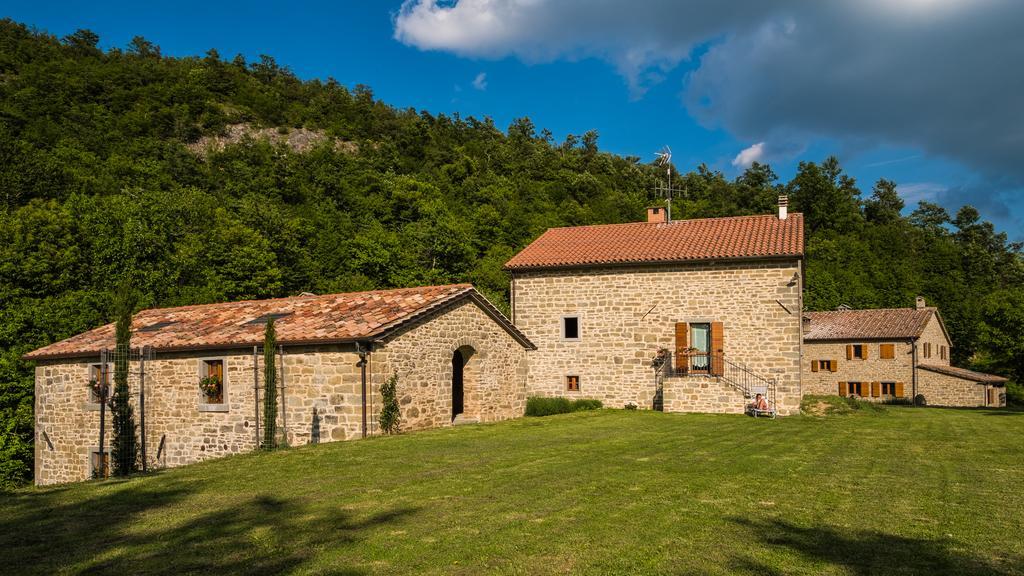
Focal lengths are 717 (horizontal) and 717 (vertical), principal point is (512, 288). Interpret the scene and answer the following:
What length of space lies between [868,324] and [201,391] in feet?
120

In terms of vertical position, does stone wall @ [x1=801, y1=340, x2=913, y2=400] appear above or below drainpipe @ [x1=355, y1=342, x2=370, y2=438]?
below

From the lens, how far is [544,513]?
729 cm

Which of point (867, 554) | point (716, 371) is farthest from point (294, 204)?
point (867, 554)

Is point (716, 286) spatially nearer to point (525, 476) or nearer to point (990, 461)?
point (990, 461)

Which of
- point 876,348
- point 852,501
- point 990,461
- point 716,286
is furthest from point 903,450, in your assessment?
point 876,348

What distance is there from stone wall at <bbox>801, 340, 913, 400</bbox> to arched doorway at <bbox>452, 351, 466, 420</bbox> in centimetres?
2758

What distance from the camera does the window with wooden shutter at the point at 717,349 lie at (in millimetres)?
22609

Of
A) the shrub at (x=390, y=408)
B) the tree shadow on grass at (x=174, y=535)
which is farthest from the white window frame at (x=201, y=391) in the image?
the tree shadow on grass at (x=174, y=535)

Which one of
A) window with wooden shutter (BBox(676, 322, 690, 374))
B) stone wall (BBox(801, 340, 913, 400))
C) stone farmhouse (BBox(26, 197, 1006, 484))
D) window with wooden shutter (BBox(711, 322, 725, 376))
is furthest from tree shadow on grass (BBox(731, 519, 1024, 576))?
stone wall (BBox(801, 340, 913, 400))

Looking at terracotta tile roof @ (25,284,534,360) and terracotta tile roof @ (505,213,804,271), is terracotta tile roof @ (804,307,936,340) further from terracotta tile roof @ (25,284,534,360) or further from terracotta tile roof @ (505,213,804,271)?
terracotta tile roof @ (25,284,534,360)

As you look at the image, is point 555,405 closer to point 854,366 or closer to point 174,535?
point 174,535

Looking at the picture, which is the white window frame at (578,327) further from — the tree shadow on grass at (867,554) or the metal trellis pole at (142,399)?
the tree shadow on grass at (867,554)

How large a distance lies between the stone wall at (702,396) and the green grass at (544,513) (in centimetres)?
883

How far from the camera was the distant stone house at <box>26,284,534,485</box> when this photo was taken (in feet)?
51.1
